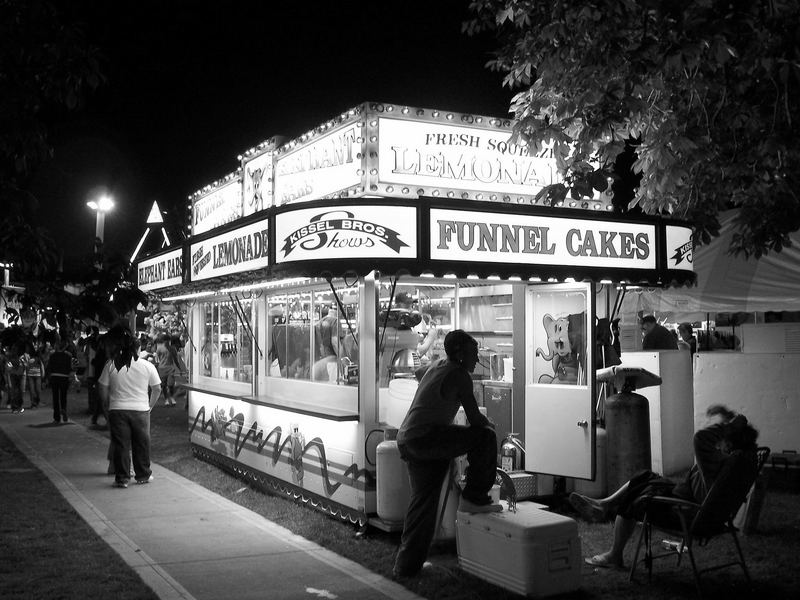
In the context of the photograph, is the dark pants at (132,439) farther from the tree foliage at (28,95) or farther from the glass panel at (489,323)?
the tree foliage at (28,95)

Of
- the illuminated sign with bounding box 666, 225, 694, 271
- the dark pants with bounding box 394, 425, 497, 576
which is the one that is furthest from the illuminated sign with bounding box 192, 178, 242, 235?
the dark pants with bounding box 394, 425, 497, 576

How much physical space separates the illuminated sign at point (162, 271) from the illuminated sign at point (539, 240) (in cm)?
512

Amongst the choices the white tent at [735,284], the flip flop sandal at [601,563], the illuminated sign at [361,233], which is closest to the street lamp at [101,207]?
the illuminated sign at [361,233]

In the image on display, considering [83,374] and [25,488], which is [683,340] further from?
[83,374]

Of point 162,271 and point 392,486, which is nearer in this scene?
point 392,486

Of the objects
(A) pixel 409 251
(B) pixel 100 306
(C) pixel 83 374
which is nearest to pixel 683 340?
(A) pixel 409 251

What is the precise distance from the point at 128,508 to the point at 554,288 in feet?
17.3

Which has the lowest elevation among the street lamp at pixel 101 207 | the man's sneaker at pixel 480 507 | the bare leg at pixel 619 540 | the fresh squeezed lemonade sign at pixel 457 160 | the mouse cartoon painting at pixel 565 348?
the bare leg at pixel 619 540

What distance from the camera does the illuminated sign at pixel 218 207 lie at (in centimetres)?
1192

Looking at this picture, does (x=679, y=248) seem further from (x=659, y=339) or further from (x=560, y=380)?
(x=659, y=339)

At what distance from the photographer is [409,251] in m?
6.89

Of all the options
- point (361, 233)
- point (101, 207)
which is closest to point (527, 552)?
point (361, 233)

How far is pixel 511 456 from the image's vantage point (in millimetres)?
8617

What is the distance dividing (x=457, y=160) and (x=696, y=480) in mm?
3943
